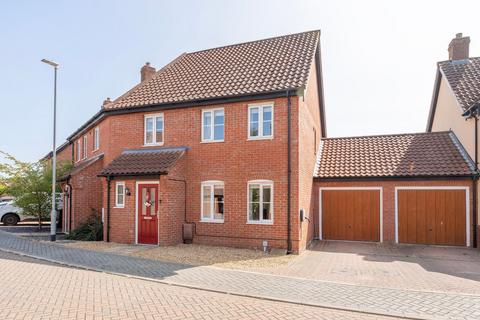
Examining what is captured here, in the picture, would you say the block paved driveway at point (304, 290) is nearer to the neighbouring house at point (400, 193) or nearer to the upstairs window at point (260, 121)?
the upstairs window at point (260, 121)

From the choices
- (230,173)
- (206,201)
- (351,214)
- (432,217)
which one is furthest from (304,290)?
(432,217)

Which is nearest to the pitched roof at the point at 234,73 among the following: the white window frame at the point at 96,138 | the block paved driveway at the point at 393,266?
the white window frame at the point at 96,138

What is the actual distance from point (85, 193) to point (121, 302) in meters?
11.1

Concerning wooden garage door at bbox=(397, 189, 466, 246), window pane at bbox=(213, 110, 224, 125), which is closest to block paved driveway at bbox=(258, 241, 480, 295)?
wooden garage door at bbox=(397, 189, 466, 246)

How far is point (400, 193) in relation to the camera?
567 inches

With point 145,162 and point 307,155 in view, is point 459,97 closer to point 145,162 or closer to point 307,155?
point 307,155

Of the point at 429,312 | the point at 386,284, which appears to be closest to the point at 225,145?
the point at 386,284

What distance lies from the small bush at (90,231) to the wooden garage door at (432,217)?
12.8m

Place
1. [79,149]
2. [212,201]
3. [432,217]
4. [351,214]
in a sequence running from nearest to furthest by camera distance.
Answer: [212,201] < [432,217] < [351,214] < [79,149]

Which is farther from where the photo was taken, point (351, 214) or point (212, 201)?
point (351, 214)

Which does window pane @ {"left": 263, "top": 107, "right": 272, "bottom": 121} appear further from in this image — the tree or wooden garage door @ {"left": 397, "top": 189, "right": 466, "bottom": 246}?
the tree

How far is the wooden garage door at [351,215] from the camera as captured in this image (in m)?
14.7

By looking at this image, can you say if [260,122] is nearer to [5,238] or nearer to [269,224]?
[269,224]

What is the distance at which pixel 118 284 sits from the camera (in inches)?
305
